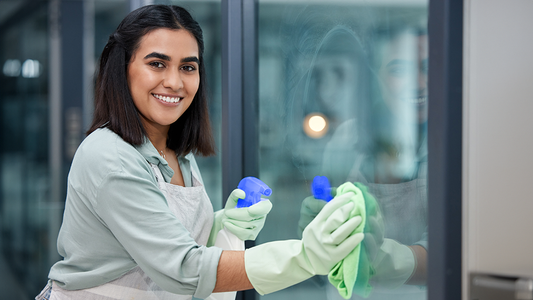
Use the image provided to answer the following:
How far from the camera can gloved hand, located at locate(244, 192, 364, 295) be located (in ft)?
2.57

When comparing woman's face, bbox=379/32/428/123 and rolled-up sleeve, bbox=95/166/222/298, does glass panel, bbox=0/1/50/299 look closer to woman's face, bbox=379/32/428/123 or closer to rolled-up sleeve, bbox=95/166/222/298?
rolled-up sleeve, bbox=95/166/222/298

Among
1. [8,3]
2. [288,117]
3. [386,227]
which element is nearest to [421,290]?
[386,227]

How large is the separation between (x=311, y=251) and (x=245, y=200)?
45 cm

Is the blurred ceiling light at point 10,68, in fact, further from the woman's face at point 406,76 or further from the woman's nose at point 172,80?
the woman's face at point 406,76

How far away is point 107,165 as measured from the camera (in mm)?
925

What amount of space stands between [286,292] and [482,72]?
90 cm

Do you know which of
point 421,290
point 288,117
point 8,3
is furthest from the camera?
point 8,3

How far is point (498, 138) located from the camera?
25.3 inches

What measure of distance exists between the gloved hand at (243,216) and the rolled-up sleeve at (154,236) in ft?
0.91

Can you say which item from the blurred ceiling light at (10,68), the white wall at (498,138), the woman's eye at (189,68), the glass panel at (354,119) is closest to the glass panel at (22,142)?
the blurred ceiling light at (10,68)

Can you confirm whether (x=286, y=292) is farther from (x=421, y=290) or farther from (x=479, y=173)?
(x=479, y=173)

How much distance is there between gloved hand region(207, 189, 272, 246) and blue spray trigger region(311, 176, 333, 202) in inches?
5.0

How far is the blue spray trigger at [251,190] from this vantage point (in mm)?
1168

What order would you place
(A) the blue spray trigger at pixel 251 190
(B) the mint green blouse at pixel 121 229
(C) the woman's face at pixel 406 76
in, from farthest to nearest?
(A) the blue spray trigger at pixel 251 190 → (B) the mint green blouse at pixel 121 229 → (C) the woman's face at pixel 406 76
